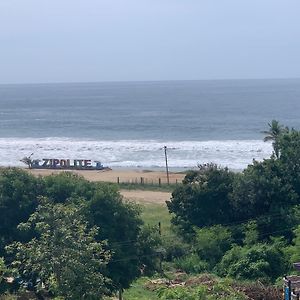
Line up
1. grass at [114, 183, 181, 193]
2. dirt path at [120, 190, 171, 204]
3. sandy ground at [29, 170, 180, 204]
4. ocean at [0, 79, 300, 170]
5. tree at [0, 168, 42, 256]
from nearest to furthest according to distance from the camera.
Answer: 1. tree at [0, 168, 42, 256]
2. dirt path at [120, 190, 171, 204]
3. sandy ground at [29, 170, 180, 204]
4. grass at [114, 183, 181, 193]
5. ocean at [0, 79, 300, 170]

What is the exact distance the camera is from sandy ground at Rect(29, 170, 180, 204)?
47881 mm

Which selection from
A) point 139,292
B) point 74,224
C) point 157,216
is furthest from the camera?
point 157,216

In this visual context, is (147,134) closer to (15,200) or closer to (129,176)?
(129,176)

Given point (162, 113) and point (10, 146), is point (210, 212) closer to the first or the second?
point (10, 146)

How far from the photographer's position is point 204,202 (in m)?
35.2

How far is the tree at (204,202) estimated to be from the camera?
34875mm

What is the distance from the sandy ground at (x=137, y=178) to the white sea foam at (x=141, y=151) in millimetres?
6444

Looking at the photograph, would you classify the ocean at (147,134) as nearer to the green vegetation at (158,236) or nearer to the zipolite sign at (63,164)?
the zipolite sign at (63,164)

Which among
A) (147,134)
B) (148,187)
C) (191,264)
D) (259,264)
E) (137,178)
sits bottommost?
(191,264)

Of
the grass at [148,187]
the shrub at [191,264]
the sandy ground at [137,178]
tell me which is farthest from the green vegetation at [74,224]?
the grass at [148,187]

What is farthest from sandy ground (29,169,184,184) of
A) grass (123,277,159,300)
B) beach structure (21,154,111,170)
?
grass (123,277,159,300)

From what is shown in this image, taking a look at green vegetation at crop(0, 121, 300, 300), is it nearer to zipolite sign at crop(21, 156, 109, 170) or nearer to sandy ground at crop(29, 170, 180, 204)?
sandy ground at crop(29, 170, 180, 204)

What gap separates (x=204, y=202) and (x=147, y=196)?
1396cm

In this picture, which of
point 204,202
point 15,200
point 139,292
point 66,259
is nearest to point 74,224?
point 66,259
